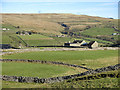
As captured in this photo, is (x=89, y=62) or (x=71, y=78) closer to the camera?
(x=71, y=78)

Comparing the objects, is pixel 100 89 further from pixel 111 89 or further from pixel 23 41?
pixel 23 41

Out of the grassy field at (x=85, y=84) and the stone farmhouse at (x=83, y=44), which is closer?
the grassy field at (x=85, y=84)

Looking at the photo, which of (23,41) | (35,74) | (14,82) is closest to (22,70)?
(35,74)

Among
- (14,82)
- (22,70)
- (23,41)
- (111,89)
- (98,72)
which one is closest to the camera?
(111,89)

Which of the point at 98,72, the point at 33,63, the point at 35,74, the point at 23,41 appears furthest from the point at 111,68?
the point at 23,41

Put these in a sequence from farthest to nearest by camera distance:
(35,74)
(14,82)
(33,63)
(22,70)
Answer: (33,63)
(22,70)
(35,74)
(14,82)

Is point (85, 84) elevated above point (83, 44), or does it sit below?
below

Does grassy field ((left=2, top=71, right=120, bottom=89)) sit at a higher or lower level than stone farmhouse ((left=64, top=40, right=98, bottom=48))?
lower

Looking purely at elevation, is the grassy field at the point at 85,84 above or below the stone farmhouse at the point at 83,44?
below

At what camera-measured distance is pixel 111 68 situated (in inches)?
A: 1249

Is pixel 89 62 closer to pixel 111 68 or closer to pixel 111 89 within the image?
pixel 111 68

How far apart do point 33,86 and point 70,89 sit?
5331 millimetres

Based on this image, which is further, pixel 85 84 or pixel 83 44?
pixel 83 44

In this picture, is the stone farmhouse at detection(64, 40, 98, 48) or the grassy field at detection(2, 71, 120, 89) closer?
the grassy field at detection(2, 71, 120, 89)
